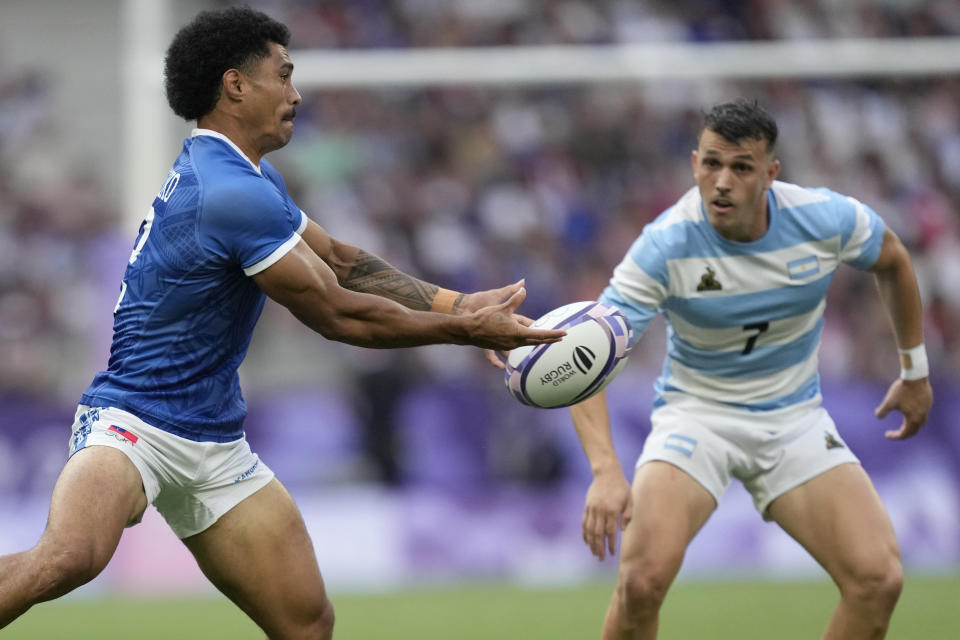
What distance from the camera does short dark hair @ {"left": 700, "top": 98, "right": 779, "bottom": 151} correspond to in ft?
18.7

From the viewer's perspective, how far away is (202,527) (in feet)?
16.1

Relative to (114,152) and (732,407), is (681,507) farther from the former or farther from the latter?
(114,152)

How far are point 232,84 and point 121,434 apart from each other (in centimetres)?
137

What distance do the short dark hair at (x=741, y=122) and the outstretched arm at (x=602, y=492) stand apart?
1.28m

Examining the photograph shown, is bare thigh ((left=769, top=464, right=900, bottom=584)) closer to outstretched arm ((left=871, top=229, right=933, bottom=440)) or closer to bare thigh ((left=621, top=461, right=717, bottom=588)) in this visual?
bare thigh ((left=621, top=461, right=717, bottom=588))

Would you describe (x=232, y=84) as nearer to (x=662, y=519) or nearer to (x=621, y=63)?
(x=662, y=519)

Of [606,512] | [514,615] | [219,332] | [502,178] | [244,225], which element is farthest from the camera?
[502,178]

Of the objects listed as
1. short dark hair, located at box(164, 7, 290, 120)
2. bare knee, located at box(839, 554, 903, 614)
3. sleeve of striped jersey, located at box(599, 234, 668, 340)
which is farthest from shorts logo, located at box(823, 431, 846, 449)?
short dark hair, located at box(164, 7, 290, 120)

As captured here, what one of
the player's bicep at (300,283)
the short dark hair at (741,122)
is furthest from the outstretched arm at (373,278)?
the short dark hair at (741,122)

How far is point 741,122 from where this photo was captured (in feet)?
18.7

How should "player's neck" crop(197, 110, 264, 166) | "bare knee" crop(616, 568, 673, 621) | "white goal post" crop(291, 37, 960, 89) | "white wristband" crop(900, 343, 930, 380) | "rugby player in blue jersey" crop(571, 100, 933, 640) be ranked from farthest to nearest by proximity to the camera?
"white goal post" crop(291, 37, 960, 89) < "white wristband" crop(900, 343, 930, 380) < "rugby player in blue jersey" crop(571, 100, 933, 640) < "bare knee" crop(616, 568, 673, 621) < "player's neck" crop(197, 110, 264, 166)

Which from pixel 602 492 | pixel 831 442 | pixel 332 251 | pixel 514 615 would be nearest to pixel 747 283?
pixel 831 442

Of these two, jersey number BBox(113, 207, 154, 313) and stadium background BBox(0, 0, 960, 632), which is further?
stadium background BBox(0, 0, 960, 632)

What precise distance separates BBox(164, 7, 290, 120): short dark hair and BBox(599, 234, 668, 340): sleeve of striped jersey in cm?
187
